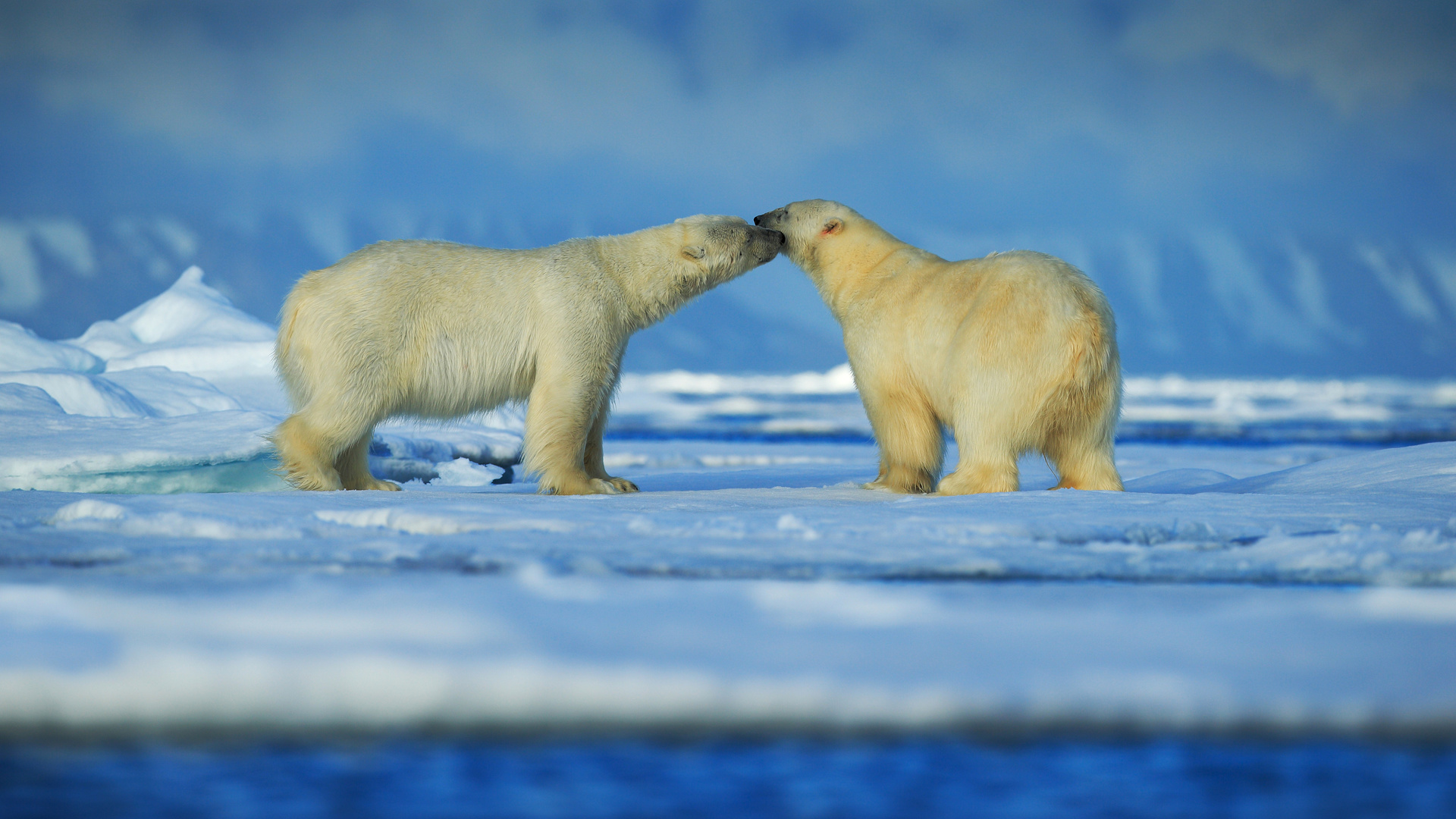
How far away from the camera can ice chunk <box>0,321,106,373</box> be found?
961 centimetres

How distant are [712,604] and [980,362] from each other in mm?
2332

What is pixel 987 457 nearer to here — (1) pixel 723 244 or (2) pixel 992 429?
(2) pixel 992 429

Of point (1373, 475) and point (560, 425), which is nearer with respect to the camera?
point (560, 425)

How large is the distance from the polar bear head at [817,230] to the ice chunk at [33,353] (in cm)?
653

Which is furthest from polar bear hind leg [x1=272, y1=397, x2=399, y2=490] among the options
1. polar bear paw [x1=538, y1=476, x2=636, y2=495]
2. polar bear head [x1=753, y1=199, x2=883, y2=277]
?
polar bear head [x1=753, y1=199, x2=883, y2=277]

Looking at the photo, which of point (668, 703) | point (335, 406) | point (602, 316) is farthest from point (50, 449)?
point (668, 703)

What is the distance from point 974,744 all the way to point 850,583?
41.3 inches

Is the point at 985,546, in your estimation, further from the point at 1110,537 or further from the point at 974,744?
the point at 974,744

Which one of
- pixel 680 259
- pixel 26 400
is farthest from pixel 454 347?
pixel 26 400

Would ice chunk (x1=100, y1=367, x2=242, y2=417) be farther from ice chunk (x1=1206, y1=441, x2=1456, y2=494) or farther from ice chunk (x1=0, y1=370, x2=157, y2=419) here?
ice chunk (x1=1206, y1=441, x2=1456, y2=494)

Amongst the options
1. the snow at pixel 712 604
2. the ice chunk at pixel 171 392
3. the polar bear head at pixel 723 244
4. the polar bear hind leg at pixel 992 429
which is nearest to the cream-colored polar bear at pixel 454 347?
the polar bear head at pixel 723 244

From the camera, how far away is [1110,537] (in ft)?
12.1

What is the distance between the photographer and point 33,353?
9.77 metres

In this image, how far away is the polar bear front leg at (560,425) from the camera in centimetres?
491
